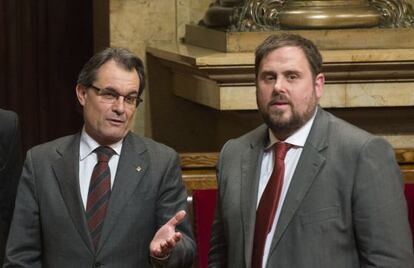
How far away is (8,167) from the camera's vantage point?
174 inches

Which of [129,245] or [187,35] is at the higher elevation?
[187,35]

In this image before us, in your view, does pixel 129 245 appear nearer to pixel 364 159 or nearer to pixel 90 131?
pixel 90 131

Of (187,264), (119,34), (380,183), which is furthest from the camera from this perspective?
(119,34)

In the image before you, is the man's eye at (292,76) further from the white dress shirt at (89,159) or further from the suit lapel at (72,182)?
Result: the suit lapel at (72,182)

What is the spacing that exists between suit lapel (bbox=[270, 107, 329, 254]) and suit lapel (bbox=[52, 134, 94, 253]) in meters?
0.62

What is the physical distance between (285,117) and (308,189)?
22cm

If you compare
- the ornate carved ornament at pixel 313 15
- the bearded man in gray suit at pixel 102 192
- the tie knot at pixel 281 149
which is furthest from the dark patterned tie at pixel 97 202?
the ornate carved ornament at pixel 313 15

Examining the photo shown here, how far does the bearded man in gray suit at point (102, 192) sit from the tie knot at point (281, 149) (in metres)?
0.39

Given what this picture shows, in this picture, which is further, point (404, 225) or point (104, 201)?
point (104, 201)

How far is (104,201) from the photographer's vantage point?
382 centimetres

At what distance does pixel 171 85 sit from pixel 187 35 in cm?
28

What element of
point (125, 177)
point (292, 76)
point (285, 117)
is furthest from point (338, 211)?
point (125, 177)

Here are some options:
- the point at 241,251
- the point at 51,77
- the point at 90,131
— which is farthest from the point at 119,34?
the point at 241,251

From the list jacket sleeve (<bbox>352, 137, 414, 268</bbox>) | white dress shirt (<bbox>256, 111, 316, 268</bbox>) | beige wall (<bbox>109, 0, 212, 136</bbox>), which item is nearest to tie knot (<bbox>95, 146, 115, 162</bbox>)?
white dress shirt (<bbox>256, 111, 316, 268</bbox>)
